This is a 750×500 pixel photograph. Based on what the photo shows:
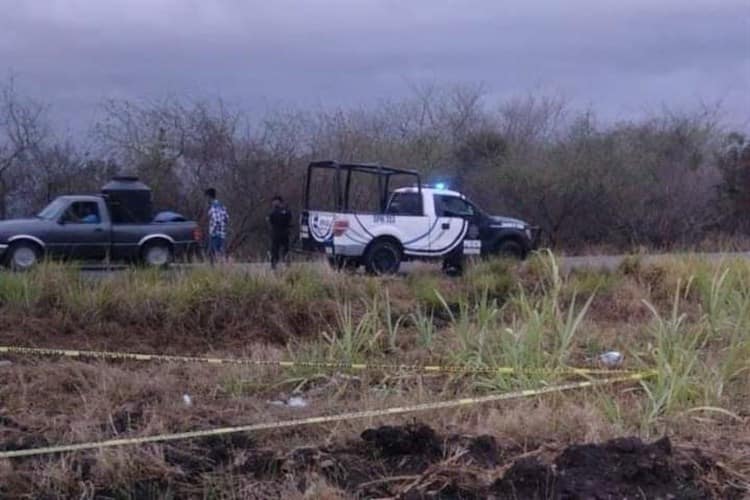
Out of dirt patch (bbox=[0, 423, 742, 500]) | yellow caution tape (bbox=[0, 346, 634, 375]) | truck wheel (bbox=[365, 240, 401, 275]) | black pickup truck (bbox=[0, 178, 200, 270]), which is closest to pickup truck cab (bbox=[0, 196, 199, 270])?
black pickup truck (bbox=[0, 178, 200, 270])

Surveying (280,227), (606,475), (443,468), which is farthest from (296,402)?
(280,227)

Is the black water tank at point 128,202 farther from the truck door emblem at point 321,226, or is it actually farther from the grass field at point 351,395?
the grass field at point 351,395

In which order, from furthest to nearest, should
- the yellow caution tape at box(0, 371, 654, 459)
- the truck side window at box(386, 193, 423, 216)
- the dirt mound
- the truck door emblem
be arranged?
the truck side window at box(386, 193, 423, 216) → the truck door emblem → the yellow caution tape at box(0, 371, 654, 459) → the dirt mound

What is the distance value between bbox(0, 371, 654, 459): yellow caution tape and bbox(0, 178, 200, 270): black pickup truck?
46.0 feet

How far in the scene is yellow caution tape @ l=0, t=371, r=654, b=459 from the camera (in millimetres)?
5305

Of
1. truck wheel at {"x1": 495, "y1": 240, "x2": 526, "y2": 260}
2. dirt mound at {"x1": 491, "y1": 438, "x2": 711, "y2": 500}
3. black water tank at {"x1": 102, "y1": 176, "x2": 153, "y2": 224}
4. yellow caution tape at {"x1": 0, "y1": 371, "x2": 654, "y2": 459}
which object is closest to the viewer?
dirt mound at {"x1": 491, "y1": 438, "x2": 711, "y2": 500}

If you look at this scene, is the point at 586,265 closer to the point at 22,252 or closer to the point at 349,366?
the point at 349,366

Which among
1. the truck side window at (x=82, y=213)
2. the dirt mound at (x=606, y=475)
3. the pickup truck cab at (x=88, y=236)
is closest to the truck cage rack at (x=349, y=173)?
the pickup truck cab at (x=88, y=236)

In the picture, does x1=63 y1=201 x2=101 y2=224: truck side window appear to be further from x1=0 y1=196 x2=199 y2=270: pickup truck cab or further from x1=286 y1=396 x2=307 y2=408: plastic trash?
x1=286 y1=396 x2=307 y2=408: plastic trash

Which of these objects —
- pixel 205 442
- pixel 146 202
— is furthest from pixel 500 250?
pixel 205 442

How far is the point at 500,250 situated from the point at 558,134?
16.0m

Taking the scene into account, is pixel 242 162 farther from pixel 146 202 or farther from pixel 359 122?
pixel 146 202

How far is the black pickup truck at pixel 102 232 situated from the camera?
19797mm

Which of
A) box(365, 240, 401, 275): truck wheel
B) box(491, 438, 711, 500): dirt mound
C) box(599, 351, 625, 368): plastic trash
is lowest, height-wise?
box(365, 240, 401, 275): truck wheel
